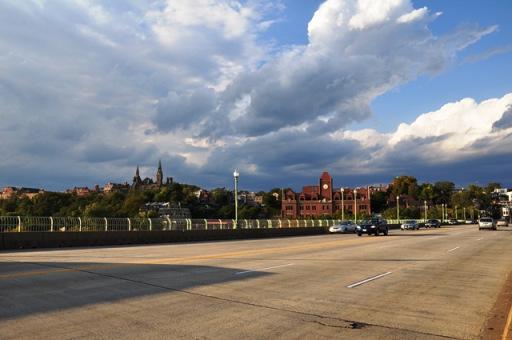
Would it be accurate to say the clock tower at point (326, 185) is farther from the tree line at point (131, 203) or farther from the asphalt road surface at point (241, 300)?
the asphalt road surface at point (241, 300)

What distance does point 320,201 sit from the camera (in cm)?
17200

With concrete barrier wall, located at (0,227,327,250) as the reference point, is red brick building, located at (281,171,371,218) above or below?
above

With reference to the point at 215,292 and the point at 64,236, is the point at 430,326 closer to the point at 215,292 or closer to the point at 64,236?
the point at 215,292

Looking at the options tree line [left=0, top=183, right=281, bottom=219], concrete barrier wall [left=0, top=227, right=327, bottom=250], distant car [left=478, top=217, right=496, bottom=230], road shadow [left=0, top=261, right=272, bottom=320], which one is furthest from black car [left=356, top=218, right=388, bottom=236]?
tree line [left=0, top=183, right=281, bottom=219]

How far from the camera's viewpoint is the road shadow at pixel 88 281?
9.60 metres

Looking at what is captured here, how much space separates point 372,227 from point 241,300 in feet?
128

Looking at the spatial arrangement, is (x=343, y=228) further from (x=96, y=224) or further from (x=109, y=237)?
(x=96, y=224)

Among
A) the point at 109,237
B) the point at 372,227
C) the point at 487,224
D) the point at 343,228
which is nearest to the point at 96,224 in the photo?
the point at 109,237

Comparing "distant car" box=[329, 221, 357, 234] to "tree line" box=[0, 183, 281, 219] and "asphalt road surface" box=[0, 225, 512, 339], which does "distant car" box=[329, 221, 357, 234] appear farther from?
"asphalt road surface" box=[0, 225, 512, 339]

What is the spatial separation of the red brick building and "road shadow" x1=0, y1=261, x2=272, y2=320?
15612cm

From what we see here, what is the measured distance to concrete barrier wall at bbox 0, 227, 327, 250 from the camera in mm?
26156

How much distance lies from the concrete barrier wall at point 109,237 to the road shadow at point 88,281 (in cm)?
1010

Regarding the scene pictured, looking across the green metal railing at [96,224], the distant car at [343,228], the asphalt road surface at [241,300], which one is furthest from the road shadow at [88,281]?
the distant car at [343,228]

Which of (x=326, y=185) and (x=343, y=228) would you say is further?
(x=326, y=185)
